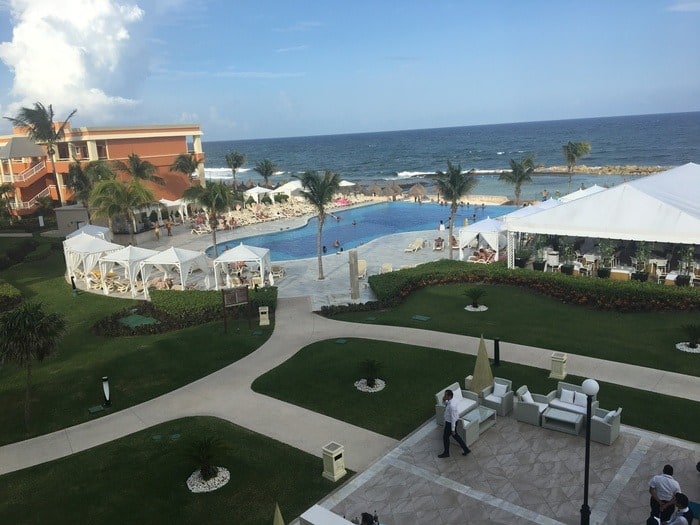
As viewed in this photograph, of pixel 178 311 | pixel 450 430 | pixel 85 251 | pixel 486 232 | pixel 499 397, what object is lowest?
pixel 178 311

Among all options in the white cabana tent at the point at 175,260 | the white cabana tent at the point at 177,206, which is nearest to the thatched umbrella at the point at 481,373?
the white cabana tent at the point at 175,260

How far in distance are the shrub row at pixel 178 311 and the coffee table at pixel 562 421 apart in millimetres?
12774

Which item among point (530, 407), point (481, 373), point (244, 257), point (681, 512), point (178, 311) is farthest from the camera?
point (244, 257)

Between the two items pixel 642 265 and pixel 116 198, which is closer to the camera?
pixel 642 265

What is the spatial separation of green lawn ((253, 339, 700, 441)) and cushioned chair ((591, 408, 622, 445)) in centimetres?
110

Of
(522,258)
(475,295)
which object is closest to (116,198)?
(475,295)

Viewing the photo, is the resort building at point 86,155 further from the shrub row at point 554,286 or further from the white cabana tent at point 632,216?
the white cabana tent at point 632,216

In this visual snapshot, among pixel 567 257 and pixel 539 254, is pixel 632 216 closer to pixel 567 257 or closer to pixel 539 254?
pixel 567 257

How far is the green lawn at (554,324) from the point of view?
15680 mm

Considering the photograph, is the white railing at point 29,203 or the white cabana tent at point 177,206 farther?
the white railing at point 29,203

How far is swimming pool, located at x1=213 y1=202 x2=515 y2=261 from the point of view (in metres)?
38.7

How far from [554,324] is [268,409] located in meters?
10.6

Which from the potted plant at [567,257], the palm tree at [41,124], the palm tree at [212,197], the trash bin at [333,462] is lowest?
the trash bin at [333,462]

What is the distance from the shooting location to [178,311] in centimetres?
2202
